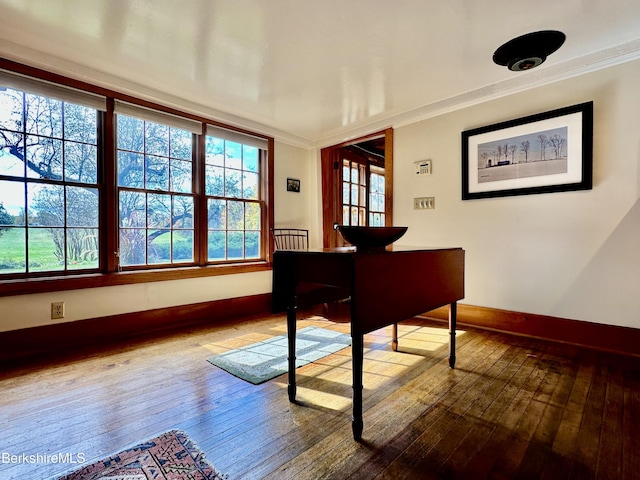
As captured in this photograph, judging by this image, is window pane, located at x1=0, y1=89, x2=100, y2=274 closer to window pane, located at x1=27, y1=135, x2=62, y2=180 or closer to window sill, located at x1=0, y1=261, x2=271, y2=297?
window pane, located at x1=27, y1=135, x2=62, y2=180

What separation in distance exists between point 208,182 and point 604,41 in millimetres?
3556

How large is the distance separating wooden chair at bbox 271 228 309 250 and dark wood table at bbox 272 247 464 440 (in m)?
2.26

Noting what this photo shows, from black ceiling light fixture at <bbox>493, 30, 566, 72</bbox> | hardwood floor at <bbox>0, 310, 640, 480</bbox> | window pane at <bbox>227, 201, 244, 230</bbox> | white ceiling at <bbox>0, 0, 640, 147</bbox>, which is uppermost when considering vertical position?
white ceiling at <bbox>0, 0, 640, 147</bbox>

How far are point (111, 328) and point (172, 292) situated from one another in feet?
1.86

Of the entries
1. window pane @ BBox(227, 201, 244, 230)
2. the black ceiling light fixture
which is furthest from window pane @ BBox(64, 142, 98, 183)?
the black ceiling light fixture

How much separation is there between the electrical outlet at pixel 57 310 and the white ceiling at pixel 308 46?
71.8 inches

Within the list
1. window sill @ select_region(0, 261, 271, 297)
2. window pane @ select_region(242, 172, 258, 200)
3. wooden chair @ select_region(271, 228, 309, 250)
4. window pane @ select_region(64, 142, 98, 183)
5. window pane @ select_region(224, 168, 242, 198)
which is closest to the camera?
window sill @ select_region(0, 261, 271, 297)

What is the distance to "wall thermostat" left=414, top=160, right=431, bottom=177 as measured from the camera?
3301 millimetres

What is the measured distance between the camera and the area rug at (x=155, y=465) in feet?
3.64

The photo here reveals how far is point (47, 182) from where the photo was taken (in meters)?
2.40

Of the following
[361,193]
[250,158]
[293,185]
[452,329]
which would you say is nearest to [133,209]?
[250,158]

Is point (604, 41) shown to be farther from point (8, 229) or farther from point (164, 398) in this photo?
point (8, 229)

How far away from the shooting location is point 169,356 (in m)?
2.29

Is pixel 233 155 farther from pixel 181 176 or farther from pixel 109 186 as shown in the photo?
pixel 109 186
